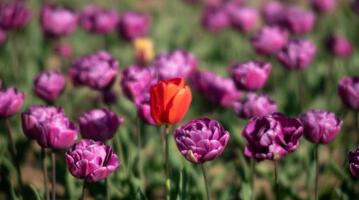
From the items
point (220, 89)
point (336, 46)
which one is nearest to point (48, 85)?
point (220, 89)

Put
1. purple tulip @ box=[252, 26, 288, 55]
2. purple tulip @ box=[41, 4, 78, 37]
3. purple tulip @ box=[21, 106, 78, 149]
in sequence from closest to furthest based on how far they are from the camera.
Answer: purple tulip @ box=[21, 106, 78, 149] → purple tulip @ box=[252, 26, 288, 55] → purple tulip @ box=[41, 4, 78, 37]

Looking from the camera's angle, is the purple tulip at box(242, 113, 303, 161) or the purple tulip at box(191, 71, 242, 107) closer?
the purple tulip at box(242, 113, 303, 161)

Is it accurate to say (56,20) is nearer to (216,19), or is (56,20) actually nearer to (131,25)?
(131,25)

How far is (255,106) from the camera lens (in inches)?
107

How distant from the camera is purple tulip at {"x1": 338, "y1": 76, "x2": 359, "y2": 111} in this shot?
2689 millimetres

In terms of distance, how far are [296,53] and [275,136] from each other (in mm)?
1358

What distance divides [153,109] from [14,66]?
2.51m

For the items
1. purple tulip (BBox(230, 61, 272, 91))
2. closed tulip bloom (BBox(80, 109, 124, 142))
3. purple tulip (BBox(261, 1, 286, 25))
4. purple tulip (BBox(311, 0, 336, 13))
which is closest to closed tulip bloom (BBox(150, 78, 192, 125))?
closed tulip bloom (BBox(80, 109, 124, 142))

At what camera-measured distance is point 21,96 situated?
8.50ft

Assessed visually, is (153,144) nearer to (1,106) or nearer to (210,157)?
(1,106)

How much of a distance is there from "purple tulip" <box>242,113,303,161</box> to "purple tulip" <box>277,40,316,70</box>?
127 cm

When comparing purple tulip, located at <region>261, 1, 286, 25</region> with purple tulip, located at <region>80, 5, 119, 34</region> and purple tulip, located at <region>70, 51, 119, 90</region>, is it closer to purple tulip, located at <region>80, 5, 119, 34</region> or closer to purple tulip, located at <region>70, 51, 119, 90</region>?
purple tulip, located at <region>80, 5, 119, 34</region>

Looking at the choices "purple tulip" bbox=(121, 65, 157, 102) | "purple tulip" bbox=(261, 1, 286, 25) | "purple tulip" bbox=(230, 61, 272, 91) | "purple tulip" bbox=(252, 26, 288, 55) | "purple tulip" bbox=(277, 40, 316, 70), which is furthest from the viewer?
"purple tulip" bbox=(261, 1, 286, 25)

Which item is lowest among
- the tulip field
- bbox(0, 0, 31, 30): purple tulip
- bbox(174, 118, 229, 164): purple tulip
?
the tulip field
